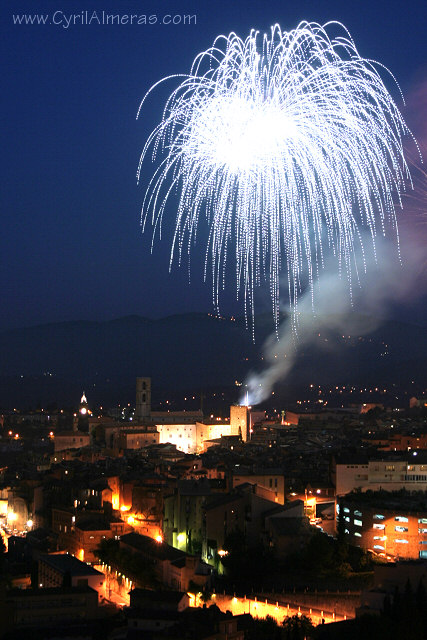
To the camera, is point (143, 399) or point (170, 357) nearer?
point (143, 399)

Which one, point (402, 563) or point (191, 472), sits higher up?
point (191, 472)

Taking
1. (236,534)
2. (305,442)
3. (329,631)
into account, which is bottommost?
(329,631)

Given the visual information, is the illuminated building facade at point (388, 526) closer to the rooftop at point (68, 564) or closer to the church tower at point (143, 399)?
the rooftop at point (68, 564)

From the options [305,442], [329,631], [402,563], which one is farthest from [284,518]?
[305,442]

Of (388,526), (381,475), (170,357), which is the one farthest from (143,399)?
(170,357)

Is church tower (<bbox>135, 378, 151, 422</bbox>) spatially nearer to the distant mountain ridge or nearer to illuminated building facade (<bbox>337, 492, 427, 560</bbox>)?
illuminated building facade (<bbox>337, 492, 427, 560</bbox>)

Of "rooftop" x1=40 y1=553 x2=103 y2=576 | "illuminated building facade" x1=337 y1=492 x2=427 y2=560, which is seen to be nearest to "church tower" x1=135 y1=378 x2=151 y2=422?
"illuminated building facade" x1=337 y1=492 x2=427 y2=560

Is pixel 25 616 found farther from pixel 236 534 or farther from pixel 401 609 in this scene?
pixel 401 609

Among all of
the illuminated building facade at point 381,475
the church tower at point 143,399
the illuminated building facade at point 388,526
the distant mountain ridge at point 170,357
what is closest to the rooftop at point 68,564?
the illuminated building facade at point 388,526

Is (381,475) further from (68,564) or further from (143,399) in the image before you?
(143,399)
